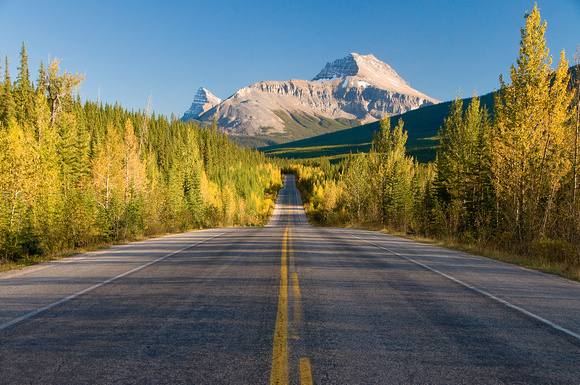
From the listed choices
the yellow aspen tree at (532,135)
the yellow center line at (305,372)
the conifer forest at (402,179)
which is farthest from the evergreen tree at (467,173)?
the yellow center line at (305,372)

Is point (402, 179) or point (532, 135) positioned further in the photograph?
point (402, 179)

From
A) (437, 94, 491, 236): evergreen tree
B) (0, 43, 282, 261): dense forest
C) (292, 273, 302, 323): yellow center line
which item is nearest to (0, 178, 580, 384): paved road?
(292, 273, 302, 323): yellow center line

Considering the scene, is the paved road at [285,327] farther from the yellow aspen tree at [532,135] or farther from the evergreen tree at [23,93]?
the evergreen tree at [23,93]

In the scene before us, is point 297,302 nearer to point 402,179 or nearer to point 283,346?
point 283,346

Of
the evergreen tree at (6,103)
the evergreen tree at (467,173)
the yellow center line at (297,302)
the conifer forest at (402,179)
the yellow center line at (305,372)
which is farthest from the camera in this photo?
the evergreen tree at (6,103)

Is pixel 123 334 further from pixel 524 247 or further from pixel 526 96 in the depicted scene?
pixel 526 96

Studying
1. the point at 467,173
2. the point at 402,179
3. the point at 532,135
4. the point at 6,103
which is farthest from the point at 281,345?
the point at 6,103

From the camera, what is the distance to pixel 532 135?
50.0 ft

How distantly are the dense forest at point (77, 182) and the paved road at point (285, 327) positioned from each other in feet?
26.0

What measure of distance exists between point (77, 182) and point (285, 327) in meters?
44.0

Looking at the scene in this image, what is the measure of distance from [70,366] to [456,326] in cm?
495

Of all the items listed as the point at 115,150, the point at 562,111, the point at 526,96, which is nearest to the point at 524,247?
the point at 562,111

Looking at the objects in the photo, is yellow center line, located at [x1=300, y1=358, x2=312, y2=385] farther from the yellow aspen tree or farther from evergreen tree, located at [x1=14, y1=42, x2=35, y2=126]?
evergreen tree, located at [x1=14, y1=42, x2=35, y2=126]

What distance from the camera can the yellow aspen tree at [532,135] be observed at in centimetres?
1426
